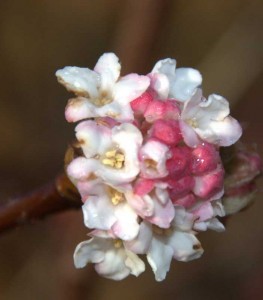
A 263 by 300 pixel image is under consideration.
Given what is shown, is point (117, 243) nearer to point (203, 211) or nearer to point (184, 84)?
point (203, 211)

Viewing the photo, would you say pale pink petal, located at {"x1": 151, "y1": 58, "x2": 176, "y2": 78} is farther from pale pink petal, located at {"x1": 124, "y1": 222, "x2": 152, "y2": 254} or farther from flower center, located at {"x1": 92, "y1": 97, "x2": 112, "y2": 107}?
pale pink petal, located at {"x1": 124, "y1": 222, "x2": 152, "y2": 254}

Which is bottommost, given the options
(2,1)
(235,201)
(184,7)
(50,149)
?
(50,149)

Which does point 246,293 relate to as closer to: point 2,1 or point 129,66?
point 129,66

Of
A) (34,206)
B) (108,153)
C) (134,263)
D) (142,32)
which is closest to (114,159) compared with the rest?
(108,153)

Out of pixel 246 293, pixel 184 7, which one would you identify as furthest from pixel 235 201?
pixel 184 7

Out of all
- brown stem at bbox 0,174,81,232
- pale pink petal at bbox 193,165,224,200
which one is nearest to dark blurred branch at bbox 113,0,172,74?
brown stem at bbox 0,174,81,232

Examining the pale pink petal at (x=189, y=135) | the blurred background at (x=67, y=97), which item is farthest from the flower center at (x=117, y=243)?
the blurred background at (x=67, y=97)
